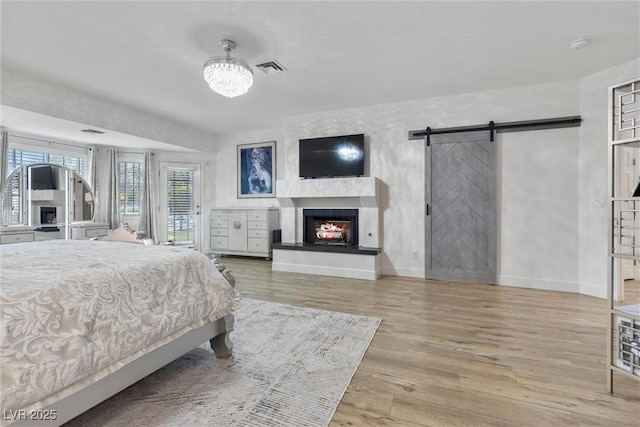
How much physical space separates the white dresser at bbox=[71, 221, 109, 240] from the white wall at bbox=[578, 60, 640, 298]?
7424mm

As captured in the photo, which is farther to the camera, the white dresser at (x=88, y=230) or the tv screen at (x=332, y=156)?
the white dresser at (x=88, y=230)

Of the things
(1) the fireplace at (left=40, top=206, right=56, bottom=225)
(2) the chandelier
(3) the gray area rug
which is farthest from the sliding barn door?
(1) the fireplace at (left=40, top=206, right=56, bottom=225)

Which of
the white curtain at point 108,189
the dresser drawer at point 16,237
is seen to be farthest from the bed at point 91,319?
the white curtain at point 108,189

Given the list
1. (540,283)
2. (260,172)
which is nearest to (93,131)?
(260,172)

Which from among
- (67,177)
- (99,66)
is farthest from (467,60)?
(67,177)

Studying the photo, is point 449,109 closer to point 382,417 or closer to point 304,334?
point 304,334

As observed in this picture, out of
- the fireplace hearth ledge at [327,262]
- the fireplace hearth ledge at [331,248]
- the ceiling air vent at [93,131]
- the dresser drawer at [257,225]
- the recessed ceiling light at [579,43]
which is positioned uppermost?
the recessed ceiling light at [579,43]

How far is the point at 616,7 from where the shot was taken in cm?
235

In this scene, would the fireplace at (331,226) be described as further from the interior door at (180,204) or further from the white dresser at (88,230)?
the white dresser at (88,230)

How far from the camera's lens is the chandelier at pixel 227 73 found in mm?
2678

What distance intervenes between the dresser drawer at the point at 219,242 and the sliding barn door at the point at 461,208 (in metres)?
4.08

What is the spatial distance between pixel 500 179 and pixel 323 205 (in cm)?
271

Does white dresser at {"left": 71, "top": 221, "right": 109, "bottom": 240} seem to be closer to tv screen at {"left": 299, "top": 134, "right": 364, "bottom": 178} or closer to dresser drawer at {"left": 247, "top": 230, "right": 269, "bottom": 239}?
dresser drawer at {"left": 247, "top": 230, "right": 269, "bottom": 239}

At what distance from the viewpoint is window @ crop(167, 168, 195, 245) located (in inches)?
257
